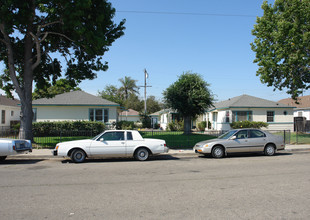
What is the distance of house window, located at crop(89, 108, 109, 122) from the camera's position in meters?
25.6

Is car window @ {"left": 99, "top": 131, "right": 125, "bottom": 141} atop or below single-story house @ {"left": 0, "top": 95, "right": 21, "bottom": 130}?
below

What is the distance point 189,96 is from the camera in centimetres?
2356

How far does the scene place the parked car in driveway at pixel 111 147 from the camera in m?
10.9

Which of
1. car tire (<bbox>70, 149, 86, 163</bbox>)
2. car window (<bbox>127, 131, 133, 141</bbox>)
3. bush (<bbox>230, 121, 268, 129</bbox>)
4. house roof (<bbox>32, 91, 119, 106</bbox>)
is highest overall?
house roof (<bbox>32, 91, 119, 106</bbox>)

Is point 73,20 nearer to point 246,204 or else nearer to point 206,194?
point 206,194

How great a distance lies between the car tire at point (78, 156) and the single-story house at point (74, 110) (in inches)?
567

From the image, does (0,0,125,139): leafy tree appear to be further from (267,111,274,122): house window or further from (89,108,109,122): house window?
(267,111,274,122): house window

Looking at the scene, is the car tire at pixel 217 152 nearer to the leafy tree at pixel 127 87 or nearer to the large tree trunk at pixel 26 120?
the large tree trunk at pixel 26 120

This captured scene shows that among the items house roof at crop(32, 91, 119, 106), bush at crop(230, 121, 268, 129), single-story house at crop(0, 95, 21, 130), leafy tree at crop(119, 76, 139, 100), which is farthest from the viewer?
leafy tree at crop(119, 76, 139, 100)

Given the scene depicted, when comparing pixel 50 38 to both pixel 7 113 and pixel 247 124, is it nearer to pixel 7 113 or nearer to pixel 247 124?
pixel 7 113

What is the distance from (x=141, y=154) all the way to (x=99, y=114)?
15265mm

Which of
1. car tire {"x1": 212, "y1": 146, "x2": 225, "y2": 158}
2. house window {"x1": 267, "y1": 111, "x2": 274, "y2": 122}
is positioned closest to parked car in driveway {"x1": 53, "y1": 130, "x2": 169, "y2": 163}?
car tire {"x1": 212, "y1": 146, "x2": 225, "y2": 158}

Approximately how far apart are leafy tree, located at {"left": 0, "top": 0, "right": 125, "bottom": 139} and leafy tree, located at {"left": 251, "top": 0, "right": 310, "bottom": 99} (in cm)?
1196

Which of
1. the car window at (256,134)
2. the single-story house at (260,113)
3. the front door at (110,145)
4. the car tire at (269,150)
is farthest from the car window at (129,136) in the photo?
the single-story house at (260,113)
